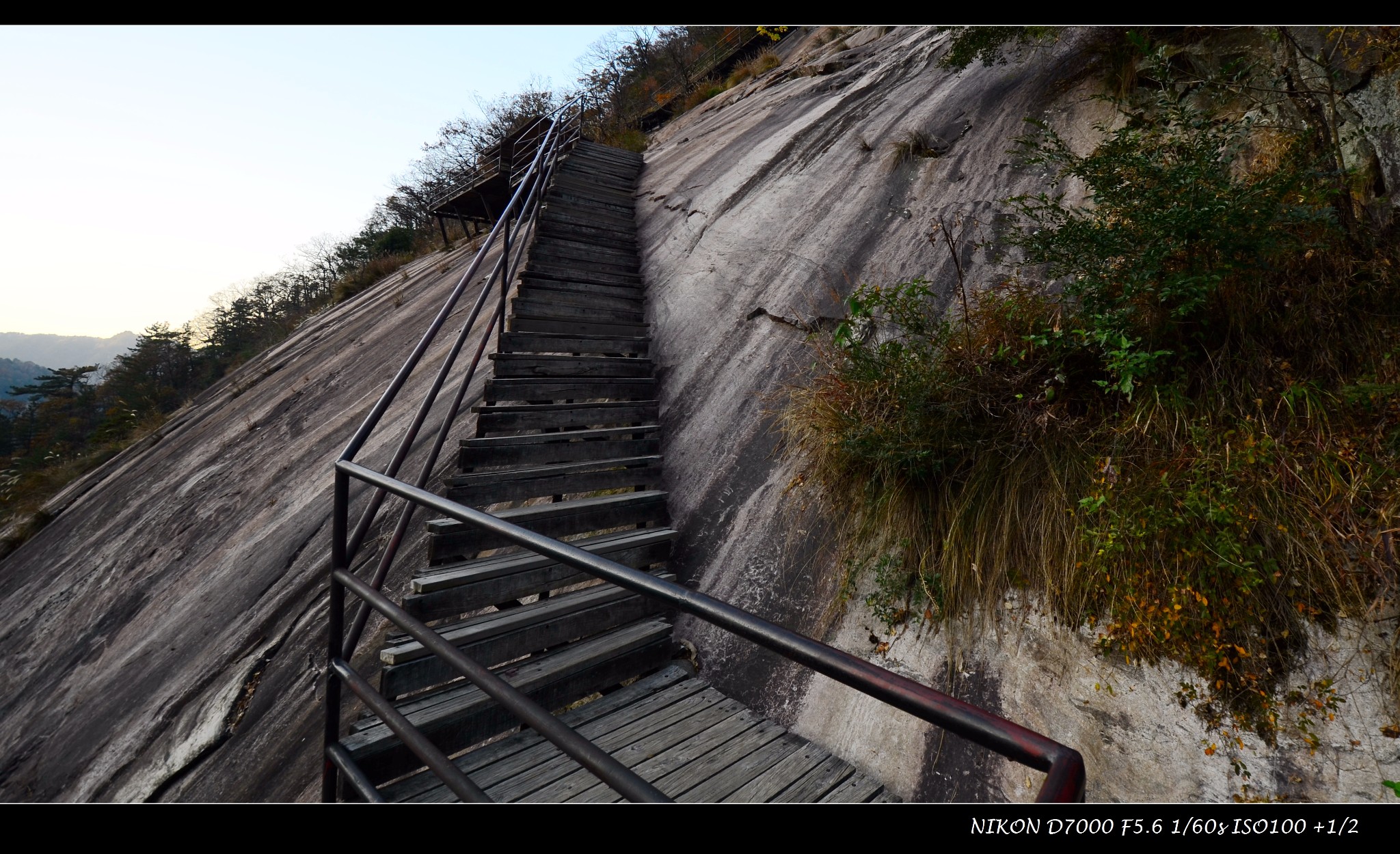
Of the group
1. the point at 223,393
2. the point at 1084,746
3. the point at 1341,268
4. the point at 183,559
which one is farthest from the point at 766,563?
the point at 223,393

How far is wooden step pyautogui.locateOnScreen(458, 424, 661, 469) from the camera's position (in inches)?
146

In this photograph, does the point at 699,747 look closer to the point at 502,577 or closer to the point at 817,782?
the point at 817,782

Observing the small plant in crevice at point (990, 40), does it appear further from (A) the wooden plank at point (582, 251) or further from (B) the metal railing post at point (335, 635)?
(B) the metal railing post at point (335, 635)

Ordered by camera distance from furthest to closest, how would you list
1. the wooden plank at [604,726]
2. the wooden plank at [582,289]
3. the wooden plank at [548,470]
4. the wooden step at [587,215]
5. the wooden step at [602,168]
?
the wooden step at [602,168], the wooden step at [587,215], the wooden plank at [582,289], the wooden plank at [548,470], the wooden plank at [604,726]

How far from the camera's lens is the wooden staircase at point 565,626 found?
2564 millimetres

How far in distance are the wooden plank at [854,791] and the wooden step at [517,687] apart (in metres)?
1.24

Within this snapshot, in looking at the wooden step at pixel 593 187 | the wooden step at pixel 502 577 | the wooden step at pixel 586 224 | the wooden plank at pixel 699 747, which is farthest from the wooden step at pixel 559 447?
the wooden step at pixel 593 187

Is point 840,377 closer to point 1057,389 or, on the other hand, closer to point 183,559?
point 1057,389

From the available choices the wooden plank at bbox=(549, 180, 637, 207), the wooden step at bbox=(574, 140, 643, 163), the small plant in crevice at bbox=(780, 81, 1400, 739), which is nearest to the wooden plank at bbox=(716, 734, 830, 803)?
the small plant in crevice at bbox=(780, 81, 1400, 739)

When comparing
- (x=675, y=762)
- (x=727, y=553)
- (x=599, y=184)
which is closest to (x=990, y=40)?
(x=727, y=553)

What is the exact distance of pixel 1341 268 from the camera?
2.60m

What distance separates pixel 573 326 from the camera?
5.29 m

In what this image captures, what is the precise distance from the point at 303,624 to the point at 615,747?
111 inches

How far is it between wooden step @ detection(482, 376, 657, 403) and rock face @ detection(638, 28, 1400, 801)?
25 cm
